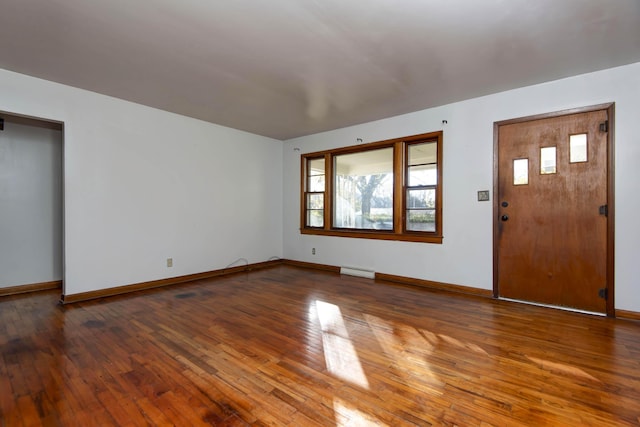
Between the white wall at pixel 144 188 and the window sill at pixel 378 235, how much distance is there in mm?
1137

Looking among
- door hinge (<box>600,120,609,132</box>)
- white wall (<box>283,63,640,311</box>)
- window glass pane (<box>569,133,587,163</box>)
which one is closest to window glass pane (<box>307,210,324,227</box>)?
white wall (<box>283,63,640,311</box>)

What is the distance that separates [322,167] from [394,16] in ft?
12.2

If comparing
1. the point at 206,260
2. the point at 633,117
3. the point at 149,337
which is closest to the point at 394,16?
the point at 633,117

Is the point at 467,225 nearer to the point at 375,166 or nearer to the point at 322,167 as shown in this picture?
the point at 375,166

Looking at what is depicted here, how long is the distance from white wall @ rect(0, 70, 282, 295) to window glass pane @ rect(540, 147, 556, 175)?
14.8ft

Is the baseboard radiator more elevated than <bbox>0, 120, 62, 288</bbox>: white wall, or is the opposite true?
<bbox>0, 120, 62, 288</bbox>: white wall

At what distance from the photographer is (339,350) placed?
7.86ft

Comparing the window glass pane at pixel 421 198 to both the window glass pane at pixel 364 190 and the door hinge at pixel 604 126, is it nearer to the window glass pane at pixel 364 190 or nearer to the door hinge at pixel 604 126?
the window glass pane at pixel 364 190

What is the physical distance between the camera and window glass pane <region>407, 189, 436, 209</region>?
14.6ft

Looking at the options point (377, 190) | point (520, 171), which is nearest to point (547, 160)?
point (520, 171)

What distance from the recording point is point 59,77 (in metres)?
3.33

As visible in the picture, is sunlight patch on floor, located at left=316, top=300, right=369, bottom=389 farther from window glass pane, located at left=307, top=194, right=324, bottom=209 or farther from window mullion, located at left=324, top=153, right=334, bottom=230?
window glass pane, located at left=307, top=194, right=324, bottom=209

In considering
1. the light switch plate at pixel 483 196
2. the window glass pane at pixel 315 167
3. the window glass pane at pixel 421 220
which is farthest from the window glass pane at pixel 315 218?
the light switch plate at pixel 483 196

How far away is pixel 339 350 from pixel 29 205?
4865 mm
